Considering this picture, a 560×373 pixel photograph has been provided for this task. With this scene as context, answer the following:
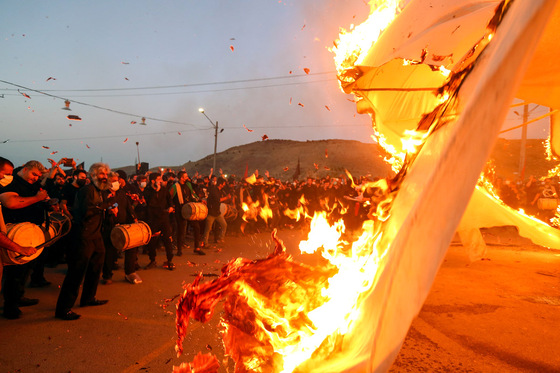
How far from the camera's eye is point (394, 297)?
4.92ft

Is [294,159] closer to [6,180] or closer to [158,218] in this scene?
[158,218]

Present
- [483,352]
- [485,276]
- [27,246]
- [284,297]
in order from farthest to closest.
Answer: [485,276] → [27,246] → [483,352] → [284,297]

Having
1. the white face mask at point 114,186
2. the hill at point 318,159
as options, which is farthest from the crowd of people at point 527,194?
the hill at point 318,159

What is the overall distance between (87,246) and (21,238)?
2.78 ft

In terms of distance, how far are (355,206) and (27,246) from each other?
12.3 meters

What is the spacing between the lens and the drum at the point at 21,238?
Result: 4.27m

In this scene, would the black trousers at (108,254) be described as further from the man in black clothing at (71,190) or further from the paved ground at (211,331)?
the man in black clothing at (71,190)

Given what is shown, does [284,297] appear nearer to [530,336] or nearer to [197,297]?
[197,297]

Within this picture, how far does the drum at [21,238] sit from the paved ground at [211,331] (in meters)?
0.96

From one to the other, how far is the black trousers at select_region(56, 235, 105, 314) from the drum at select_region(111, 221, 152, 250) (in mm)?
673

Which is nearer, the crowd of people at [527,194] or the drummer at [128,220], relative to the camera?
the drummer at [128,220]

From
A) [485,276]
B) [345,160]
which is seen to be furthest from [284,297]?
[345,160]

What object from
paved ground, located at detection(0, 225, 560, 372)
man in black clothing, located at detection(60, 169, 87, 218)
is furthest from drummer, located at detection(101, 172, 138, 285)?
man in black clothing, located at detection(60, 169, 87, 218)

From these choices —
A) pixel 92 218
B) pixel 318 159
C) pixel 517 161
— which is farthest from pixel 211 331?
pixel 517 161
